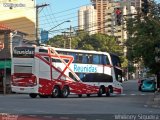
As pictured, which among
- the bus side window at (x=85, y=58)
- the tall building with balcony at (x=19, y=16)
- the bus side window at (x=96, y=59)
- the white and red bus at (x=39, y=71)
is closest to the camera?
the white and red bus at (x=39, y=71)

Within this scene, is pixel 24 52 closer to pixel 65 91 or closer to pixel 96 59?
pixel 65 91

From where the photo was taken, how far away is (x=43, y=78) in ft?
133

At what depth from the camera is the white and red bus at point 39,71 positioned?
132 feet

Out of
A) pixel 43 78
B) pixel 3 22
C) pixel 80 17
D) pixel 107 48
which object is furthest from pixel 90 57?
pixel 107 48

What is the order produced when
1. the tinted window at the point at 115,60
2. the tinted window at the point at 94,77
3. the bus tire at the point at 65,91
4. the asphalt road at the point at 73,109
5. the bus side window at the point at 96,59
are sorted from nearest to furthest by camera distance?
the asphalt road at the point at 73,109 → the bus tire at the point at 65,91 → the tinted window at the point at 94,77 → the bus side window at the point at 96,59 → the tinted window at the point at 115,60

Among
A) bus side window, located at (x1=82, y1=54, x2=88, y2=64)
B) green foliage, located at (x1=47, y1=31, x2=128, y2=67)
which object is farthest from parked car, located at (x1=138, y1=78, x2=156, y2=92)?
green foliage, located at (x1=47, y1=31, x2=128, y2=67)

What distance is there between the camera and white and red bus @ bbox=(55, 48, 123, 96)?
144ft

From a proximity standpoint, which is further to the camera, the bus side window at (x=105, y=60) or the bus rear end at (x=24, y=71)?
the bus side window at (x=105, y=60)

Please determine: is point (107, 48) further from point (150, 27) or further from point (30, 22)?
point (150, 27)

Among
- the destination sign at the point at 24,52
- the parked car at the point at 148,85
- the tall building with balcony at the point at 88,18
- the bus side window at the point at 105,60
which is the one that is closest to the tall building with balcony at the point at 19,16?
the tall building with balcony at the point at 88,18

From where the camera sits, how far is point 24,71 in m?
40.5

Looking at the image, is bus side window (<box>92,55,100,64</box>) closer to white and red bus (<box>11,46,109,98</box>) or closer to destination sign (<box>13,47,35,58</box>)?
white and red bus (<box>11,46,109,98</box>)

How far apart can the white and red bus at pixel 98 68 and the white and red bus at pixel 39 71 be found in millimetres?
597

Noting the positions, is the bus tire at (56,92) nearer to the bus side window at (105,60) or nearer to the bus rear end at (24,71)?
the bus rear end at (24,71)
